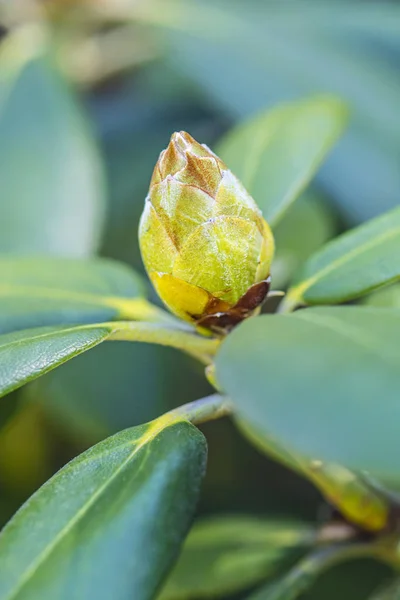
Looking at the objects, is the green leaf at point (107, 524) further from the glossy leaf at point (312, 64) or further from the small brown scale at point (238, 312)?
the glossy leaf at point (312, 64)

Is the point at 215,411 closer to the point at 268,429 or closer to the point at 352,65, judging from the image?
the point at 268,429

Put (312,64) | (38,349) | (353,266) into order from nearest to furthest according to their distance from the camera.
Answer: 1. (38,349)
2. (353,266)
3. (312,64)

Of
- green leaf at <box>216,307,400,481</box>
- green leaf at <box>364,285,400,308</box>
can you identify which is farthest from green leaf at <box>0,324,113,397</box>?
green leaf at <box>364,285,400,308</box>

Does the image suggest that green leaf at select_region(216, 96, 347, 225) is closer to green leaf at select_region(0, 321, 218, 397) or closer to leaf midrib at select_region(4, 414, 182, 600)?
green leaf at select_region(0, 321, 218, 397)

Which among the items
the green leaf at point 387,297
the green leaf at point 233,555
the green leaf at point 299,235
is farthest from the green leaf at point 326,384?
the green leaf at point 299,235

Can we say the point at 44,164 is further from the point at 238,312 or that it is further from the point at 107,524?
the point at 107,524

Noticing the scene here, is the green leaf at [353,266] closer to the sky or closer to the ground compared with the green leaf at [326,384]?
closer to the ground

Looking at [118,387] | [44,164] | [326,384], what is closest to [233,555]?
[118,387]

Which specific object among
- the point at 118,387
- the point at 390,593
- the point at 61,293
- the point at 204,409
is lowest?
the point at 390,593
